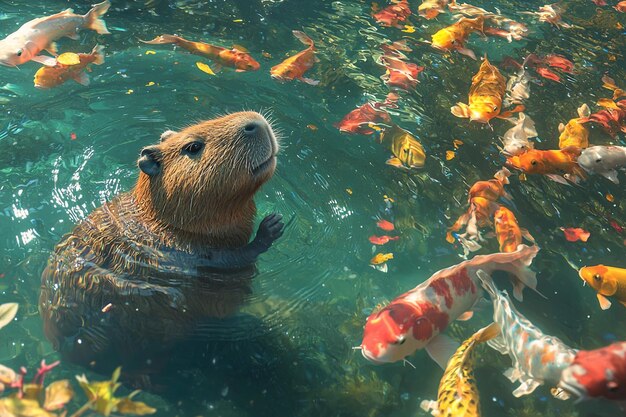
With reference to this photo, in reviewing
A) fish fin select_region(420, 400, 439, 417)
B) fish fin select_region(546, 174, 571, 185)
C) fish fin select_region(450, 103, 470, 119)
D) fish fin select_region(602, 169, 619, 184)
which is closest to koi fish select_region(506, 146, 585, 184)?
fish fin select_region(546, 174, 571, 185)

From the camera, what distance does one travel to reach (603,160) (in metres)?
5.13

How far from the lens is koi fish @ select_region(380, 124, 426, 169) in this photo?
520 cm

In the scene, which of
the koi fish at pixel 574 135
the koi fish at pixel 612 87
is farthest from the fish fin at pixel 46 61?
the koi fish at pixel 612 87

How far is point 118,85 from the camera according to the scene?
5.87 metres

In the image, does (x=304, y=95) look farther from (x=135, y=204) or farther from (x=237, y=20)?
(x=135, y=204)

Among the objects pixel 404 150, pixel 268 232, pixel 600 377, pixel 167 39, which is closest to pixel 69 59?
pixel 167 39

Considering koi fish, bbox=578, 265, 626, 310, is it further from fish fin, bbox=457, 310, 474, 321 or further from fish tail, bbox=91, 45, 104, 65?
fish tail, bbox=91, 45, 104, 65

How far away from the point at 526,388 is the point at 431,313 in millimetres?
685

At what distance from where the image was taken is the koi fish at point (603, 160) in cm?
513

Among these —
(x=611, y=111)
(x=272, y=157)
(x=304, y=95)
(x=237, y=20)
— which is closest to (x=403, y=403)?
(x=272, y=157)

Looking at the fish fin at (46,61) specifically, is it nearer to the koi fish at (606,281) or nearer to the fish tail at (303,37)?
the fish tail at (303,37)

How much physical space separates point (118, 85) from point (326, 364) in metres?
3.56

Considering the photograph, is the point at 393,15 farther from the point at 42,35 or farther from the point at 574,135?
the point at 42,35

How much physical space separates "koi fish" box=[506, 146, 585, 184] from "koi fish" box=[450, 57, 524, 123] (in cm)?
50
